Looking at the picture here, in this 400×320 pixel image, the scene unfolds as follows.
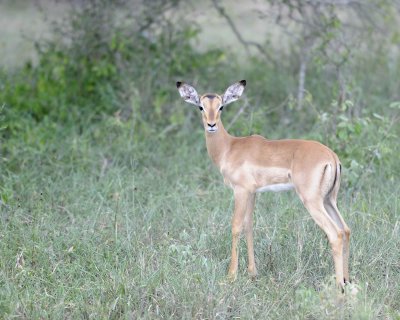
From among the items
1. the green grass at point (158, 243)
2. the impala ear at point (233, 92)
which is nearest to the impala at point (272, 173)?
the impala ear at point (233, 92)

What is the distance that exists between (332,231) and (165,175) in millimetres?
2284

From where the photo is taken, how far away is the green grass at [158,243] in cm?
450

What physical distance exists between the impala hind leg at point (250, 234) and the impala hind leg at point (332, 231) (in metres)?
0.51

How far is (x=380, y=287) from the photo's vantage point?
15.7 ft

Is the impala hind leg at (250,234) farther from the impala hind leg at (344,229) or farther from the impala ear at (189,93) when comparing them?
the impala ear at (189,93)

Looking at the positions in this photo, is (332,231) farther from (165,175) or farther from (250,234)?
(165,175)

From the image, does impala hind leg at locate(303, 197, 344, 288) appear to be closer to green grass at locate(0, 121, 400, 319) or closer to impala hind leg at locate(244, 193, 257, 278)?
green grass at locate(0, 121, 400, 319)

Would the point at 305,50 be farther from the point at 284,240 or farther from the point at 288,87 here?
the point at 284,240

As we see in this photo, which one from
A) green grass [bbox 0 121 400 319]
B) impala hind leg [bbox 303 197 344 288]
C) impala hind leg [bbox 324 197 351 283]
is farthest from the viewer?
impala hind leg [bbox 324 197 351 283]

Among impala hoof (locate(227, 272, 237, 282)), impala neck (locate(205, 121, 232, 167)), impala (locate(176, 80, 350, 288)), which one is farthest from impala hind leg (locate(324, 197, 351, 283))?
impala neck (locate(205, 121, 232, 167))

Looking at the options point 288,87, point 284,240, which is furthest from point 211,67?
→ point 284,240

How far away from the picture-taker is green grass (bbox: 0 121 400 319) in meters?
Result: 4.50

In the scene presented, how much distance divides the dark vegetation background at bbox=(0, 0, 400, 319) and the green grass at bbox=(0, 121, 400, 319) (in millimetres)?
13

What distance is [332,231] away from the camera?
15.9ft
